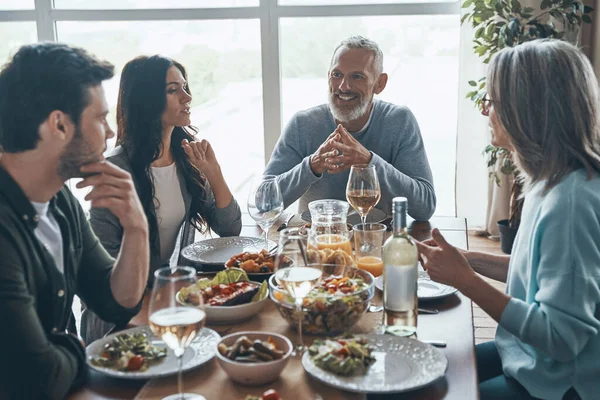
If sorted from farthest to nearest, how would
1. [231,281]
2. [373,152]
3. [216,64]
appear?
1. [216,64]
2. [373,152]
3. [231,281]

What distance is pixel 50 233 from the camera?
4.69 feet

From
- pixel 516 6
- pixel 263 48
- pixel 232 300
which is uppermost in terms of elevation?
pixel 516 6

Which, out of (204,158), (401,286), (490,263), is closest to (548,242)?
(401,286)

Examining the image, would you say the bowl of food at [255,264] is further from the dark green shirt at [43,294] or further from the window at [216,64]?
the window at [216,64]

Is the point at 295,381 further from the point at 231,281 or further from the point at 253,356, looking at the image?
the point at 231,281

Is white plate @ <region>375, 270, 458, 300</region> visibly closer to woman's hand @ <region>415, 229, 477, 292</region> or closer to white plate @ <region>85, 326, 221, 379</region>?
woman's hand @ <region>415, 229, 477, 292</region>

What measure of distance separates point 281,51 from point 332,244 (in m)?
3.20

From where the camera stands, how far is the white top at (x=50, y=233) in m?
1.39

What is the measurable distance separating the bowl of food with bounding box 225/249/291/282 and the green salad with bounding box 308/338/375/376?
1.49 ft

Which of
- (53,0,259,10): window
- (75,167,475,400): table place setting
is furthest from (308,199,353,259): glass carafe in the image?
(53,0,259,10): window

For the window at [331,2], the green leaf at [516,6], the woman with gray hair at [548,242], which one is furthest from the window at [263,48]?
the woman with gray hair at [548,242]

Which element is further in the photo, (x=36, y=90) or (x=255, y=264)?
(x=255, y=264)

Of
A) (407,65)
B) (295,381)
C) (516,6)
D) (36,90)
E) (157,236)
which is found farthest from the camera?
(407,65)

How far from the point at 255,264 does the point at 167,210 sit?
27.2 inches
